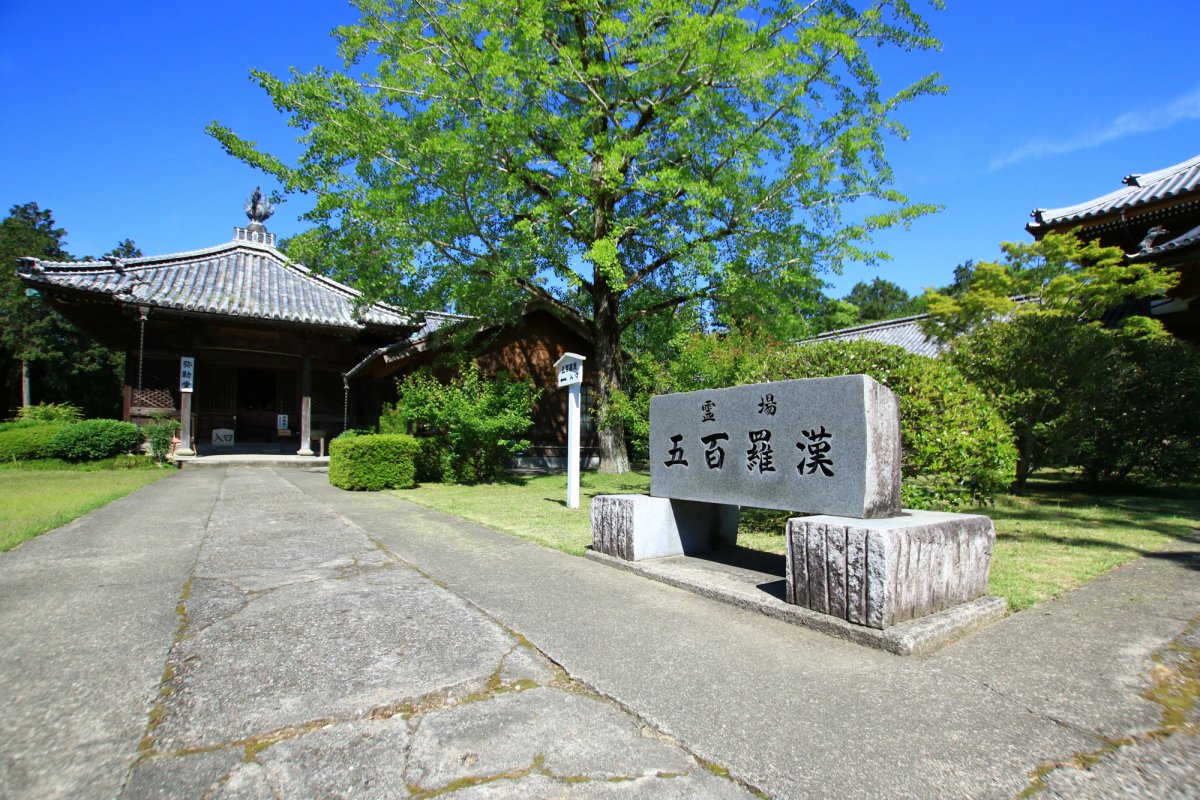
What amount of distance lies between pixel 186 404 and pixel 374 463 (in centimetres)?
853

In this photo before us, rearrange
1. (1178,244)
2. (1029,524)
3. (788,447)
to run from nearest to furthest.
Answer: (788,447), (1029,524), (1178,244)

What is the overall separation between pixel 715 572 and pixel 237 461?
52.3 ft

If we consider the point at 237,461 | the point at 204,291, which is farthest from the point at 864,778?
the point at 204,291

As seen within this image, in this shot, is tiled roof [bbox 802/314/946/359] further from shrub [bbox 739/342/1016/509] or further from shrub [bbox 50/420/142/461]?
shrub [bbox 50/420/142/461]

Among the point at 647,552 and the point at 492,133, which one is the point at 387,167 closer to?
the point at 492,133

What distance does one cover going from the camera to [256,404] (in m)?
24.0

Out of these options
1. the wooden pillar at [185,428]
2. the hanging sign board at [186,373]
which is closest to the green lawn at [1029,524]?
the wooden pillar at [185,428]

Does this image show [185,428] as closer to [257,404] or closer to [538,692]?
[257,404]

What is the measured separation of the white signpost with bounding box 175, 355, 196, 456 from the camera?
16328 mm

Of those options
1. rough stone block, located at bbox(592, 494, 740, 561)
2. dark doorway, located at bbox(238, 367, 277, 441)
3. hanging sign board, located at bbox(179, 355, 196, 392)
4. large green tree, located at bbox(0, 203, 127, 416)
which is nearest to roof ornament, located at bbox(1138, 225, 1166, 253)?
rough stone block, located at bbox(592, 494, 740, 561)

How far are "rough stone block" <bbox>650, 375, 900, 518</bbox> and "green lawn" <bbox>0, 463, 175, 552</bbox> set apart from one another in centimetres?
641

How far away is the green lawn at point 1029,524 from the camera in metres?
5.12

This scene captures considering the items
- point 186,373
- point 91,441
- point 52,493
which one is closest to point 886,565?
point 52,493

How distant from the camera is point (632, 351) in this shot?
57.2 ft
